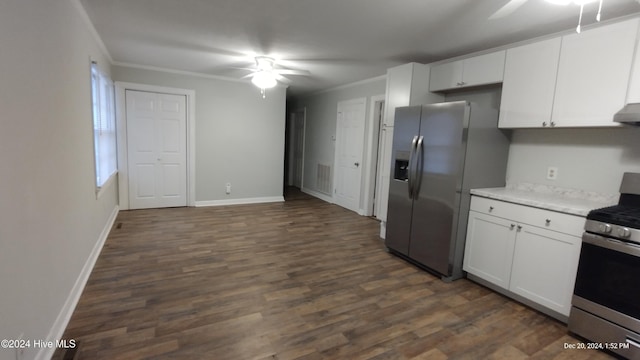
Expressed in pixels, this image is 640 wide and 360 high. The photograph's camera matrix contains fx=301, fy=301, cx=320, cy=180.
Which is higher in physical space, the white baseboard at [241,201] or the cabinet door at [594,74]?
the cabinet door at [594,74]

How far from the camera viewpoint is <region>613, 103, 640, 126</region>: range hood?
206 cm

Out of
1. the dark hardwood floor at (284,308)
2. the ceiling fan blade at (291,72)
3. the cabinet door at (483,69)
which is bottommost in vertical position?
the dark hardwood floor at (284,308)

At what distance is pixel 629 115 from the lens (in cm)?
208

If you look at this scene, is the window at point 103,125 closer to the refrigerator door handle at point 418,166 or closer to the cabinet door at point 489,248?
the refrigerator door handle at point 418,166

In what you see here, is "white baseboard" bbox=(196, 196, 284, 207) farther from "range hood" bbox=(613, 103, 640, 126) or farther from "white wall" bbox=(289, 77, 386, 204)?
"range hood" bbox=(613, 103, 640, 126)

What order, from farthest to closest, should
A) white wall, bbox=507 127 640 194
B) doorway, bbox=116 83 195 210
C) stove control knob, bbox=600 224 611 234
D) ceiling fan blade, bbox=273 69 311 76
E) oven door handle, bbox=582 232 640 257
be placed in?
doorway, bbox=116 83 195 210 → ceiling fan blade, bbox=273 69 311 76 → white wall, bbox=507 127 640 194 → stove control knob, bbox=600 224 611 234 → oven door handle, bbox=582 232 640 257

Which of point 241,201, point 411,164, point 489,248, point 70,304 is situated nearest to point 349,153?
point 241,201

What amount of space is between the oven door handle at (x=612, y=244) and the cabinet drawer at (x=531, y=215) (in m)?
0.09

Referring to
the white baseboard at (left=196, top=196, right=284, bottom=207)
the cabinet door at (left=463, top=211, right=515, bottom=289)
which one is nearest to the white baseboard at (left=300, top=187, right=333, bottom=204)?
the white baseboard at (left=196, top=196, right=284, bottom=207)

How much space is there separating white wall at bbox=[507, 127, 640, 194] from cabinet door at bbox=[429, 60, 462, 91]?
34.3 inches

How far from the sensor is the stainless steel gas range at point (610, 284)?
6.26 ft

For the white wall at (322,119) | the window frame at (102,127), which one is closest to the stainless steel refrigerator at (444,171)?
the white wall at (322,119)

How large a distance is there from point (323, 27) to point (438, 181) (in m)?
1.84

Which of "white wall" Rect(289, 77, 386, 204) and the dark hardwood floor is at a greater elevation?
"white wall" Rect(289, 77, 386, 204)
